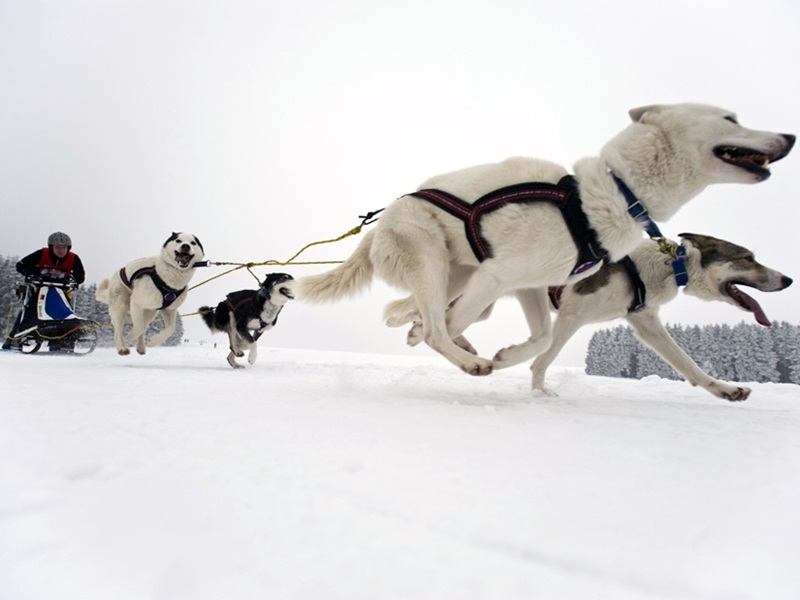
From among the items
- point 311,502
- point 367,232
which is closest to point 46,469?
point 311,502

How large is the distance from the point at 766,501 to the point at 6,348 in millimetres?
9955

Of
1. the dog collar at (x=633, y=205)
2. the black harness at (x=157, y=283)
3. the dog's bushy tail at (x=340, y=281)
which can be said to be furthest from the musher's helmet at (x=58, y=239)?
the dog collar at (x=633, y=205)

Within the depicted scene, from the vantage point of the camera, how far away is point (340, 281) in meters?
3.23

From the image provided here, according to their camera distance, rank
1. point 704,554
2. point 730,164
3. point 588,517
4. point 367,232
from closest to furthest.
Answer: point 704,554 → point 588,517 → point 730,164 → point 367,232

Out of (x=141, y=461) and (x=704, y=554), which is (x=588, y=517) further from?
(x=141, y=461)

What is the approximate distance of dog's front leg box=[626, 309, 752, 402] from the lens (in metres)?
3.32

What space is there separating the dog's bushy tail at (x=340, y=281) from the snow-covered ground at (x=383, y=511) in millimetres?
1733

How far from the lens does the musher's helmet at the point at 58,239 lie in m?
6.83

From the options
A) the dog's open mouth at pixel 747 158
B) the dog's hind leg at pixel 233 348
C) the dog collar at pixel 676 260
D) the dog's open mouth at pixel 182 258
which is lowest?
the dog's hind leg at pixel 233 348

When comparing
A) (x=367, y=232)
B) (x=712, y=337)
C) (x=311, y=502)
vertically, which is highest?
(x=367, y=232)

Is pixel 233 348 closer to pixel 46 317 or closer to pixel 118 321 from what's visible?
pixel 118 321

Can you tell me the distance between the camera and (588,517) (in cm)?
86

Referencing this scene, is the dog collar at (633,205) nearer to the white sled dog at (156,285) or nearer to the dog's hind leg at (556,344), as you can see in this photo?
the dog's hind leg at (556,344)

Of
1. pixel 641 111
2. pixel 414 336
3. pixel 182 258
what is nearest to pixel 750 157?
pixel 641 111
